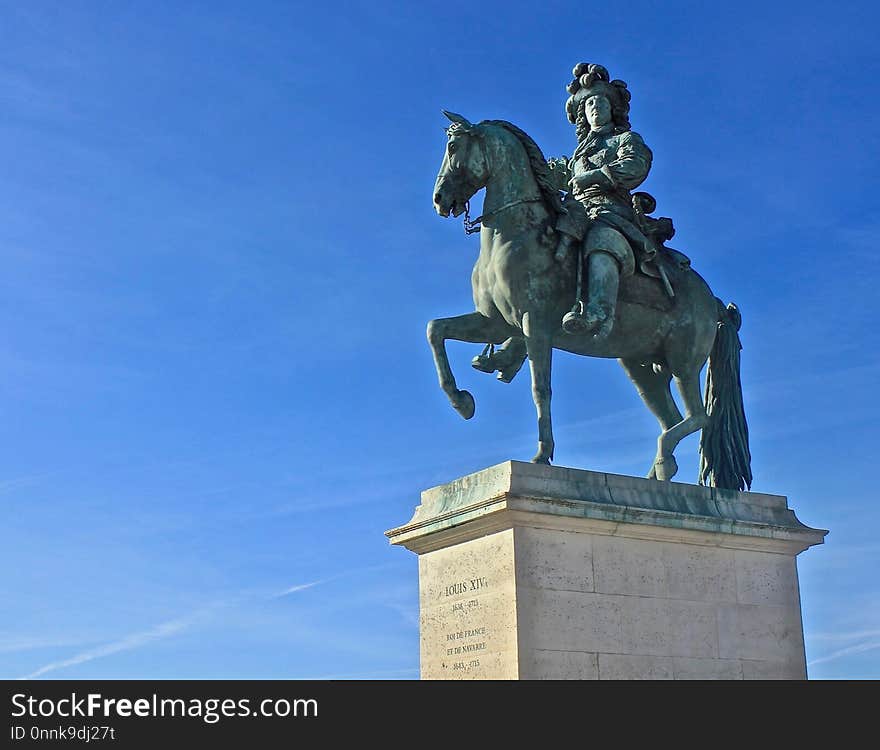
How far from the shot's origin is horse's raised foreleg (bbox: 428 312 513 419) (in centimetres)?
1425

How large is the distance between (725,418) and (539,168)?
3478mm

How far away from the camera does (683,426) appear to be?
582 inches

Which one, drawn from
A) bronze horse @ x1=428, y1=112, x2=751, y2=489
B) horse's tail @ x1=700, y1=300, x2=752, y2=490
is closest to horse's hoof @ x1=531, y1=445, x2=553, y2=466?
bronze horse @ x1=428, y1=112, x2=751, y2=489

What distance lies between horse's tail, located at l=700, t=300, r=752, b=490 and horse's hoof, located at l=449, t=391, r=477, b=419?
8.62ft

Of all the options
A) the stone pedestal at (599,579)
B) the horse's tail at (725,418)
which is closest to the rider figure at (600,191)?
the horse's tail at (725,418)

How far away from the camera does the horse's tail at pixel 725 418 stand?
14906 mm

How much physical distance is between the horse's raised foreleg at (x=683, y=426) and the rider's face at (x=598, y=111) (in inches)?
118

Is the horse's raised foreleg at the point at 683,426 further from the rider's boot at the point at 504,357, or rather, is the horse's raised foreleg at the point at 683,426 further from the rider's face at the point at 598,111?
the rider's face at the point at 598,111

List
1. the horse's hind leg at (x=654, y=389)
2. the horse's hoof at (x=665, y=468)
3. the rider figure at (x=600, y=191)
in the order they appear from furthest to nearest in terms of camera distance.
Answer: the horse's hind leg at (x=654, y=389) < the horse's hoof at (x=665, y=468) < the rider figure at (x=600, y=191)

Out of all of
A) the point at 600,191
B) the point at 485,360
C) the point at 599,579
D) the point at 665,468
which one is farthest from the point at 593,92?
the point at 599,579

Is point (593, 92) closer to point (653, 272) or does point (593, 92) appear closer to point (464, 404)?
point (653, 272)
